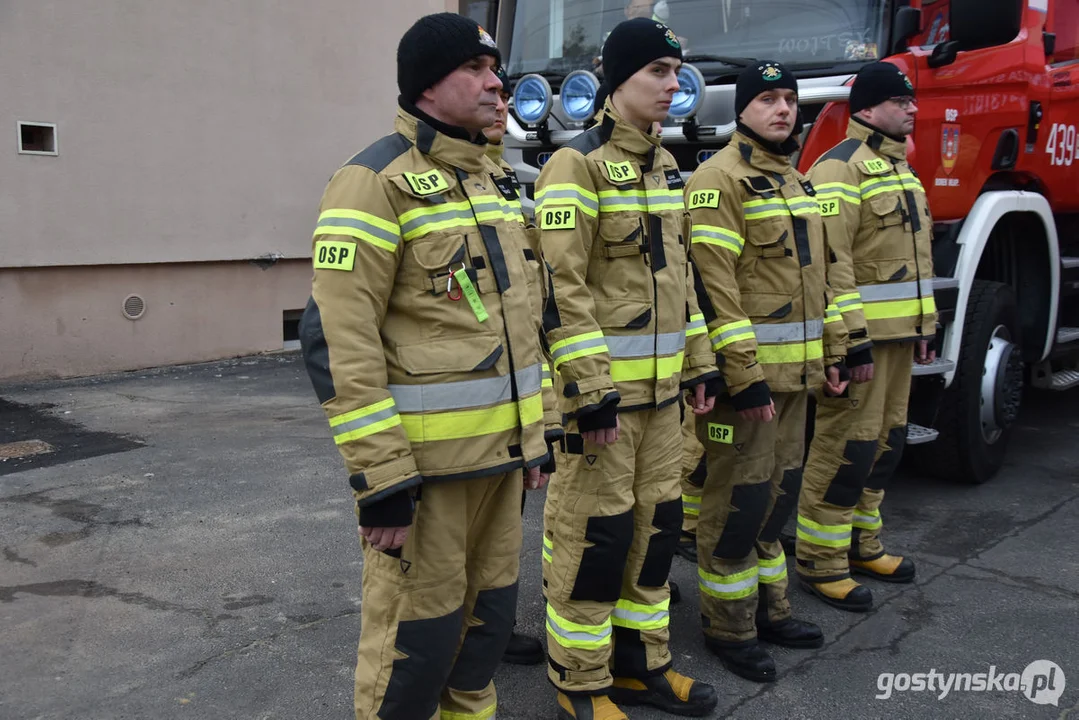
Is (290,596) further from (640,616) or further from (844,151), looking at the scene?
(844,151)

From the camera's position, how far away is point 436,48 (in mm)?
2326

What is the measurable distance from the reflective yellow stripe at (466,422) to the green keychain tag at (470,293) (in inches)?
8.8

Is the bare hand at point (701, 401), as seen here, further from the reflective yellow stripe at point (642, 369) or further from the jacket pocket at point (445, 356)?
the jacket pocket at point (445, 356)

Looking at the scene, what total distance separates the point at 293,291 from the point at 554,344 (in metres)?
7.32

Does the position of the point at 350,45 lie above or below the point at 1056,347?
above

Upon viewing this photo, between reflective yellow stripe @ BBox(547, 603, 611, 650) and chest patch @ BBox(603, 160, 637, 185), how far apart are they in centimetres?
136

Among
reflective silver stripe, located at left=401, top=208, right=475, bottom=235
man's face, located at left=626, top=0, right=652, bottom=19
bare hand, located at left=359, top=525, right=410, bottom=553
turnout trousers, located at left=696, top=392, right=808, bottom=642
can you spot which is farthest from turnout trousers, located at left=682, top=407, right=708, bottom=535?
man's face, located at left=626, top=0, right=652, bottom=19

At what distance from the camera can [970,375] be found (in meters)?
5.25

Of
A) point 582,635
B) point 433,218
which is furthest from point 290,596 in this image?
point 433,218

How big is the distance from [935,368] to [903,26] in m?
1.67

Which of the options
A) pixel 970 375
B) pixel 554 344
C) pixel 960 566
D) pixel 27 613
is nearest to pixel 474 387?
pixel 554 344

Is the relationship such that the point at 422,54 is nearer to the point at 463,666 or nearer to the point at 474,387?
the point at 474,387

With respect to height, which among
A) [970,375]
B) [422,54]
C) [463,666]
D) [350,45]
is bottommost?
[463,666]

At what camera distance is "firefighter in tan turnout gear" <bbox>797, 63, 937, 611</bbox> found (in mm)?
4133
